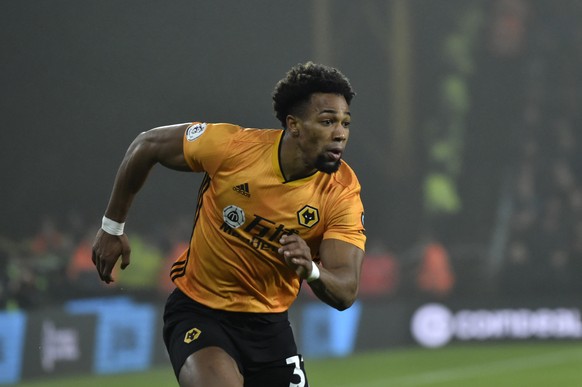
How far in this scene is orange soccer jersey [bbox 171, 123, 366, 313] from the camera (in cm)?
559

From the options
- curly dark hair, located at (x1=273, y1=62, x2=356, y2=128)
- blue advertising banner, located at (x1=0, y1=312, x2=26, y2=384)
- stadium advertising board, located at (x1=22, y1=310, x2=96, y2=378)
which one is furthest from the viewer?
stadium advertising board, located at (x1=22, y1=310, x2=96, y2=378)

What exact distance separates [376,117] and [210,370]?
44.9 ft

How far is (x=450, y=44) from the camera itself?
1958cm

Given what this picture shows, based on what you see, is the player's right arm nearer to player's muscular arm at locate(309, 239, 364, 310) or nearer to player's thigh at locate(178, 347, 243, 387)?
player's thigh at locate(178, 347, 243, 387)

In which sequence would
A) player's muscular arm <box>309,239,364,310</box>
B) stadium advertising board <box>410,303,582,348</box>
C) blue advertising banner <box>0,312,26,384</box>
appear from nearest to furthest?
player's muscular arm <box>309,239,364,310</box>
blue advertising banner <box>0,312,26,384</box>
stadium advertising board <box>410,303,582,348</box>

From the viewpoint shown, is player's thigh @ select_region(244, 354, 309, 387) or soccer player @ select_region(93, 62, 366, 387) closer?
soccer player @ select_region(93, 62, 366, 387)

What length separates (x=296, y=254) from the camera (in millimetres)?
4879

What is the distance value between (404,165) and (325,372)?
19.1ft

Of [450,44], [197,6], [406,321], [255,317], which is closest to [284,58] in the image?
[197,6]

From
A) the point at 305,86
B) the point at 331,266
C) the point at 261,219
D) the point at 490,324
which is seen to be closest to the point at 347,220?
the point at 331,266

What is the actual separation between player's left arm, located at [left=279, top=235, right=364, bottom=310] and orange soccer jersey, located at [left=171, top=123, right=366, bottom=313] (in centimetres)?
10

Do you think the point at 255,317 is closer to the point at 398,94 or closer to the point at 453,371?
the point at 453,371

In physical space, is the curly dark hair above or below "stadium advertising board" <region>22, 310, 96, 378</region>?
above

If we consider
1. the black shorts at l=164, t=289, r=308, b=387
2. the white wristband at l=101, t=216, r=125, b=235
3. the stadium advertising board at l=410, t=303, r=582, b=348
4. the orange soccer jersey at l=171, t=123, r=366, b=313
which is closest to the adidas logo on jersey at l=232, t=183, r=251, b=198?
the orange soccer jersey at l=171, t=123, r=366, b=313
